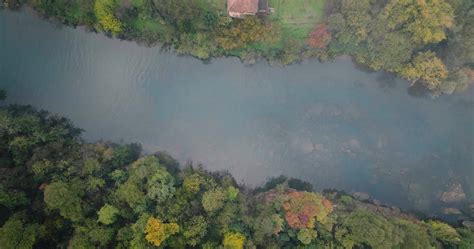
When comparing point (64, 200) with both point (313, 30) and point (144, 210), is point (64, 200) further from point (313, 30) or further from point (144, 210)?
point (313, 30)

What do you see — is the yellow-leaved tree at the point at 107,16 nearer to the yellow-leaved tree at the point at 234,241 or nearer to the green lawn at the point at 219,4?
the green lawn at the point at 219,4

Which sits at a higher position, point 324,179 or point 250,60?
point 250,60

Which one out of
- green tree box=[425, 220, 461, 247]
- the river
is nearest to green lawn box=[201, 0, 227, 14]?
the river

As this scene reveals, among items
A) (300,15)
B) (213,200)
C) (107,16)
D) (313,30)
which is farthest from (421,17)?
(107,16)

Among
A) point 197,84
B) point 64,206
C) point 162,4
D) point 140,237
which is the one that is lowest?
point 140,237

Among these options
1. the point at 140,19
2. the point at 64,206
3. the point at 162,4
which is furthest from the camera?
the point at 140,19

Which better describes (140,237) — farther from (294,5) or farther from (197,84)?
(294,5)

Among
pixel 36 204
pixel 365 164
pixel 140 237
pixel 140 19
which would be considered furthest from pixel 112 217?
pixel 365 164

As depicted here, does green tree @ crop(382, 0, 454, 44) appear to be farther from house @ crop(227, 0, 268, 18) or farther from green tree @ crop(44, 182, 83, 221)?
green tree @ crop(44, 182, 83, 221)
